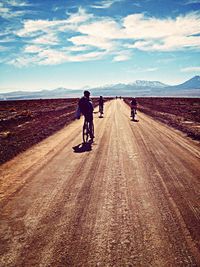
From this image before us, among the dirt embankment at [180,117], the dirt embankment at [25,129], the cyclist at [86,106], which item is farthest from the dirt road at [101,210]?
the dirt embankment at [180,117]

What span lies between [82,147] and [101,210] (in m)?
6.60

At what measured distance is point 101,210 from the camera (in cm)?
548

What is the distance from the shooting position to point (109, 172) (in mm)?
8078

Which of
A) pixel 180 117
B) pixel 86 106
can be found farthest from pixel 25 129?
pixel 180 117

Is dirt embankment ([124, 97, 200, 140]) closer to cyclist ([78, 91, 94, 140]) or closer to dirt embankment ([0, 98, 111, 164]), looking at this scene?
cyclist ([78, 91, 94, 140])

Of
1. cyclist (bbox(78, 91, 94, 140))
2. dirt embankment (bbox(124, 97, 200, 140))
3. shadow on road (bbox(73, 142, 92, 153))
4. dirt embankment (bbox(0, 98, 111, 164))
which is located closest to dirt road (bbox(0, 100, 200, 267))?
shadow on road (bbox(73, 142, 92, 153))

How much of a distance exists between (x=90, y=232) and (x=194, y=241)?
5.22 feet

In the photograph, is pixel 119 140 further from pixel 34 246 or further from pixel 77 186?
pixel 34 246

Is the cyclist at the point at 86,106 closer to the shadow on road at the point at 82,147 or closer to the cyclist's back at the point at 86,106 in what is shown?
the cyclist's back at the point at 86,106

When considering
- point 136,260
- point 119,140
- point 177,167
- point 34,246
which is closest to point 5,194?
point 34,246

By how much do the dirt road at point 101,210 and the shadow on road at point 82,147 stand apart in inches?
48.9

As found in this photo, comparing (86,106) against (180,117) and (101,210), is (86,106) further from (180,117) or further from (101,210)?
(180,117)

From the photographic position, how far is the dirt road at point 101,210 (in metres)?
3.99

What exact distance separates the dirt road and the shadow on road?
1.24 metres
